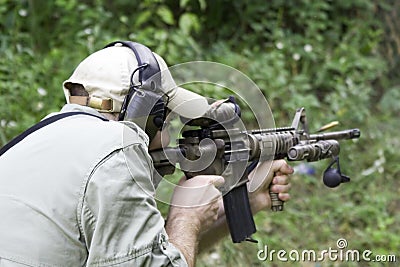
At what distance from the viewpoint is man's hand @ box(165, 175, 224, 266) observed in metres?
2.20

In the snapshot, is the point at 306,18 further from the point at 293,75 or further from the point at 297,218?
the point at 297,218

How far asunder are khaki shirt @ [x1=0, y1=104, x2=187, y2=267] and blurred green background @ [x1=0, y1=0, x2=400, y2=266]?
2219mm

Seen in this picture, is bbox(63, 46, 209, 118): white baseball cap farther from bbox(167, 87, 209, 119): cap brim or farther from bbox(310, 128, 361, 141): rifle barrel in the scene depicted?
bbox(310, 128, 361, 141): rifle barrel

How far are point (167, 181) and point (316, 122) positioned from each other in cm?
344

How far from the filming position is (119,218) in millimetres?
1876

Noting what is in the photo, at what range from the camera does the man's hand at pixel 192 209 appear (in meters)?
2.20

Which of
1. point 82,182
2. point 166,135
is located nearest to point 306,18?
point 166,135

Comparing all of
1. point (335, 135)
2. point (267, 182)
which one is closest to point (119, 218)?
point (267, 182)

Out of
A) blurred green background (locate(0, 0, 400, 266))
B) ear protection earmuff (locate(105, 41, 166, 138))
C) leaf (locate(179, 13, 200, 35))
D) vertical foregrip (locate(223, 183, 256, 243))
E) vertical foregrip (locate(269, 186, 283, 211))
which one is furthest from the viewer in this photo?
leaf (locate(179, 13, 200, 35))

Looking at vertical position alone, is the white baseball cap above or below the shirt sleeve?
above

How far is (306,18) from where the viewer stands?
664 centimetres

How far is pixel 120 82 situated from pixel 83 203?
0.45 m

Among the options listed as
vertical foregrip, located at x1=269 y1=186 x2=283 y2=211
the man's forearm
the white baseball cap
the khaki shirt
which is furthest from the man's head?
vertical foregrip, located at x1=269 y1=186 x2=283 y2=211

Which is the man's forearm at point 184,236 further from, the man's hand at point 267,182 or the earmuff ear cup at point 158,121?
the man's hand at point 267,182
